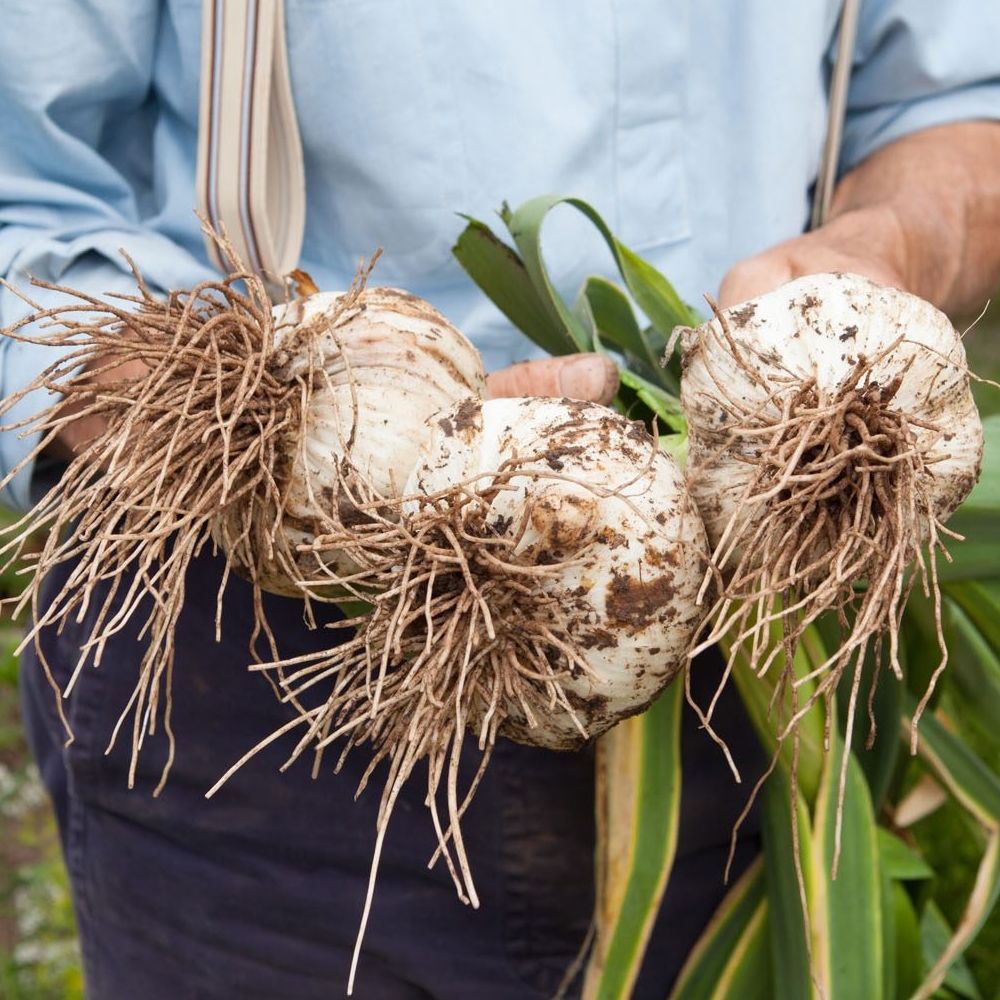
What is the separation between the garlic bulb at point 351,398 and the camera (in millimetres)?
676

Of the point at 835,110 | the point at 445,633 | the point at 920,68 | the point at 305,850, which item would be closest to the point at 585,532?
the point at 445,633

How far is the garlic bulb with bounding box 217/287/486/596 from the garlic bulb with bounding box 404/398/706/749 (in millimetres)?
41

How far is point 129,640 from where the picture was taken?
94cm

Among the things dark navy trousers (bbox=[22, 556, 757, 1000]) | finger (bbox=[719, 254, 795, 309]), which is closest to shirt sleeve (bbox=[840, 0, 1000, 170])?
finger (bbox=[719, 254, 795, 309])

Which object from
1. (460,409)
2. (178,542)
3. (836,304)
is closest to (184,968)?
(178,542)

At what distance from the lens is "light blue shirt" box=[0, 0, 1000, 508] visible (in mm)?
875

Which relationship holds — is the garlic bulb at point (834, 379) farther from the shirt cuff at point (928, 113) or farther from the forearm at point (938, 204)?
the shirt cuff at point (928, 113)

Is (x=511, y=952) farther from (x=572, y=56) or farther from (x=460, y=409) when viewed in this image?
(x=572, y=56)

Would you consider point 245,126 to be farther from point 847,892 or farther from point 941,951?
point 941,951

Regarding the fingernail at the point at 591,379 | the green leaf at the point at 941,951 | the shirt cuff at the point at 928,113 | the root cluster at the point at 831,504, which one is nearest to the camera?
the root cluster at the point at 831,504

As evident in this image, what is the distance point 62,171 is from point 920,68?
2.63 feet

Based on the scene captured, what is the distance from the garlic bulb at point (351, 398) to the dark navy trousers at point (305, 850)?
8.1 inches

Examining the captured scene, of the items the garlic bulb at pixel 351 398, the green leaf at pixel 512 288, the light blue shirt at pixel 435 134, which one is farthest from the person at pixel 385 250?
the garlic bulb at pixel 351 398

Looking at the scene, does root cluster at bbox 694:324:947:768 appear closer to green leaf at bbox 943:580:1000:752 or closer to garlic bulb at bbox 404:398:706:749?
garlic bulb at bbox 404:398:706:749
